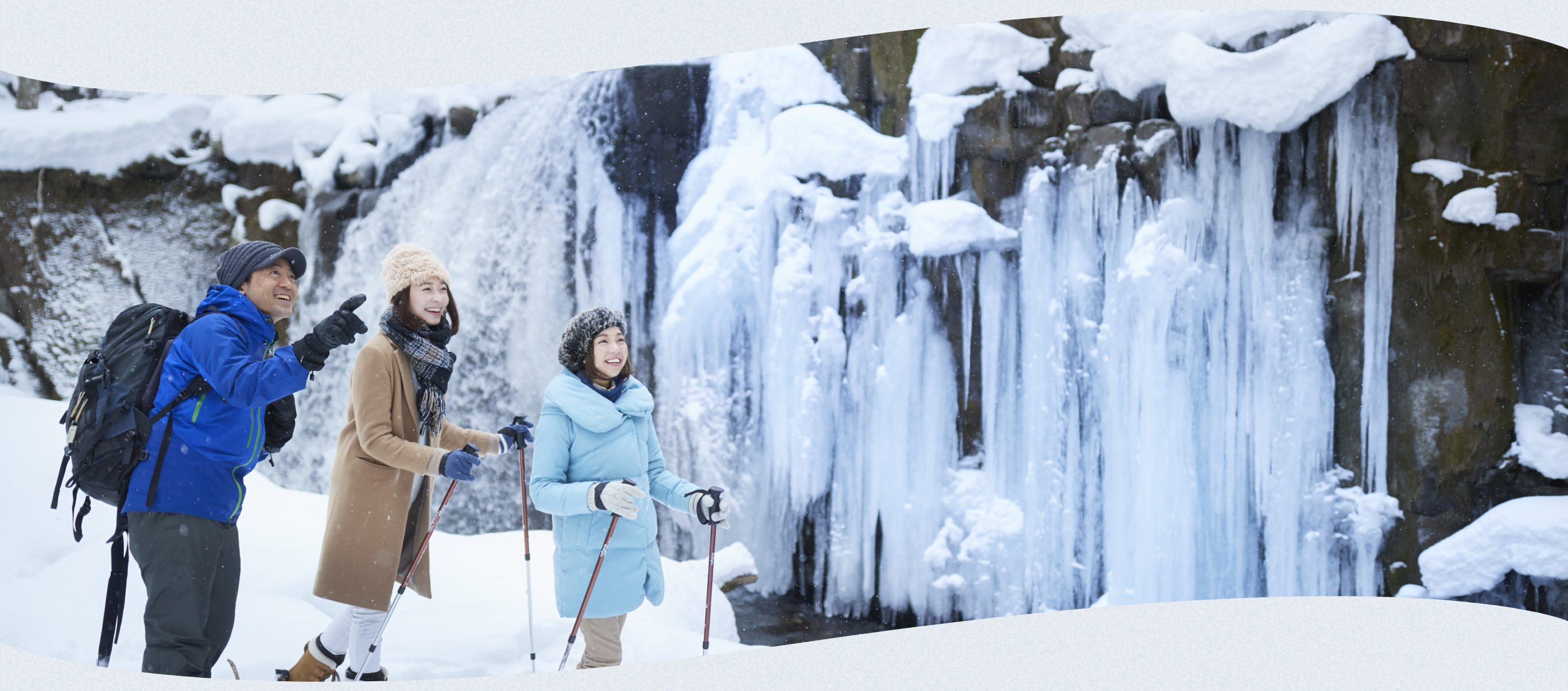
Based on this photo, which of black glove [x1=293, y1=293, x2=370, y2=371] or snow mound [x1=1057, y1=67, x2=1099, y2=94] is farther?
snow mound [x1=1057, y1=67, x2=1099, y2=94]

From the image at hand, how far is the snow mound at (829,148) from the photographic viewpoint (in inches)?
195

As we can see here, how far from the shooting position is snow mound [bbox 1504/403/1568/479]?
16.2 feet

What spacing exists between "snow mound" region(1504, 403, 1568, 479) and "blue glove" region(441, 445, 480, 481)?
173 inches

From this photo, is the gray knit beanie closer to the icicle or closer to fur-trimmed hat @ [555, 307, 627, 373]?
fur-trimmed hat @ [555, 307, 627, 373]

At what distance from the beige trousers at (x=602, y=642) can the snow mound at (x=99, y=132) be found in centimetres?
285

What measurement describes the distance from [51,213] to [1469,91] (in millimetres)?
6127

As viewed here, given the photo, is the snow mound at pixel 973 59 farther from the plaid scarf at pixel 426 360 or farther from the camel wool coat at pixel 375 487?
the camel wool coat at pixel 375 487

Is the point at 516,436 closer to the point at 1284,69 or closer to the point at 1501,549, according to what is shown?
the point at 1284,69

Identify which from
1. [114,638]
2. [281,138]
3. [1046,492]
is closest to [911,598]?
[1046,492]

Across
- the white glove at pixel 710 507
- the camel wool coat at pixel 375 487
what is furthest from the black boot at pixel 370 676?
the white glove at pixel 710 507

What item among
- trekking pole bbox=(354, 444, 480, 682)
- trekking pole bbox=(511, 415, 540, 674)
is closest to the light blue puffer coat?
trekking pole bbox=(511, 415, 540, 674)

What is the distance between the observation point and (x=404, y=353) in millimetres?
3844

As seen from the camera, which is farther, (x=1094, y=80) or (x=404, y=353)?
(x=1094, y=80)

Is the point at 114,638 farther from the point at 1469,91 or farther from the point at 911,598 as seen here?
the point at 1469,91
